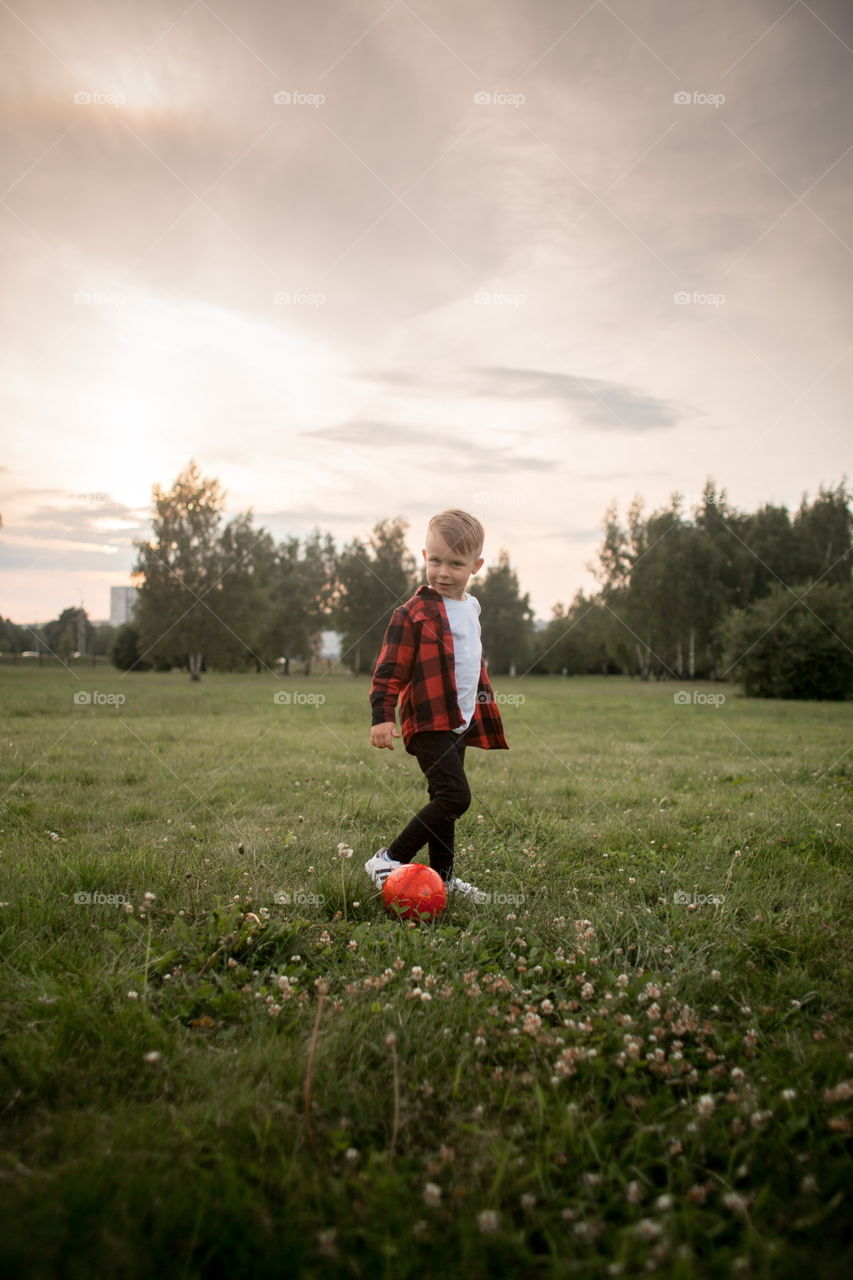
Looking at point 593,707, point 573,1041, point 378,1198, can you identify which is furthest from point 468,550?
point 593,707

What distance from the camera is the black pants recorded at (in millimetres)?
4242

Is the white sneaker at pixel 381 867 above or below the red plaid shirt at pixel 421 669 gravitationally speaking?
below

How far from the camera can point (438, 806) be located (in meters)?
4.24

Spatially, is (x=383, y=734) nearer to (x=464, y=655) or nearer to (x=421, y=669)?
(x=421, y=669)

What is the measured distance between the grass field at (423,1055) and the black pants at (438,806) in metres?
0.32

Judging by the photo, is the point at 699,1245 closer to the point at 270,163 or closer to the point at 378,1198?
the point at 378,1198

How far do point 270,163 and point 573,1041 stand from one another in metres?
11.5

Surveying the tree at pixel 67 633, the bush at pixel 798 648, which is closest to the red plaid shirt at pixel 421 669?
the bush at pixel 798 648

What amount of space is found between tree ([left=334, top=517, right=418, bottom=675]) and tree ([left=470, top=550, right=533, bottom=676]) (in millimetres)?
15759

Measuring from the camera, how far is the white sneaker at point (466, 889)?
13.6ft

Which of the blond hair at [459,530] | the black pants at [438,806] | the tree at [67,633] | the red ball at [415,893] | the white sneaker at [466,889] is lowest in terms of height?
the white sneaker at [466,889]

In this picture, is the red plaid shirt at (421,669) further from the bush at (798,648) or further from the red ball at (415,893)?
the bush at (798,648)

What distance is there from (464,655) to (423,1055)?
2.50 m

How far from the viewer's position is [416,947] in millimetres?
3363
